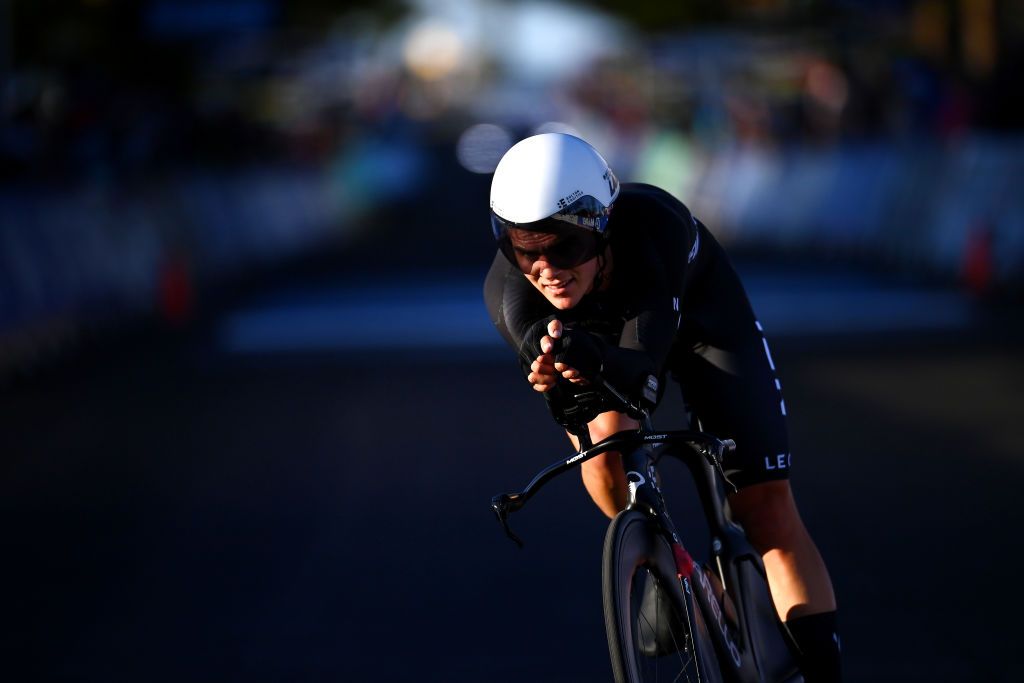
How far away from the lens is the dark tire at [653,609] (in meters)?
4.13

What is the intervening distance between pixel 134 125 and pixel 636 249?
17941mm

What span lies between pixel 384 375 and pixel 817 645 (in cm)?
907

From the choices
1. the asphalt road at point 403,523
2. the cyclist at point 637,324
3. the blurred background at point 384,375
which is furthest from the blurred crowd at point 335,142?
the cyclist at point 637,324

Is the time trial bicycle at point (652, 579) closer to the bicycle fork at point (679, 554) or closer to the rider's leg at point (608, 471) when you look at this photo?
the bicycle fork at point (679, 554)

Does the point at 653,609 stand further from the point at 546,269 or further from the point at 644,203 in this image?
the point at 644,203

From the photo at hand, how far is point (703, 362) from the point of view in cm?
516

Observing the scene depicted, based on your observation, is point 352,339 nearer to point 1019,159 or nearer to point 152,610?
point 1019,159

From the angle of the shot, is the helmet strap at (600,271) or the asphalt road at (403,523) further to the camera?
the asphalt road at (403,523)

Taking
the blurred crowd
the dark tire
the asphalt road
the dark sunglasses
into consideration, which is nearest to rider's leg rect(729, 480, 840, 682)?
the dark tire

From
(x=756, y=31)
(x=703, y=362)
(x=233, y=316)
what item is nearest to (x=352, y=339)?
(x=233, y=316)

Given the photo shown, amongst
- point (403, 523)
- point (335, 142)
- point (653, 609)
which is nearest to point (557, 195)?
point (653, 609)

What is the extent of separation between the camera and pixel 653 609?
4418 mm

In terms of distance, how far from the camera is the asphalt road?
642cm

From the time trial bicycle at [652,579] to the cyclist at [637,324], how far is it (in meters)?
0.12
